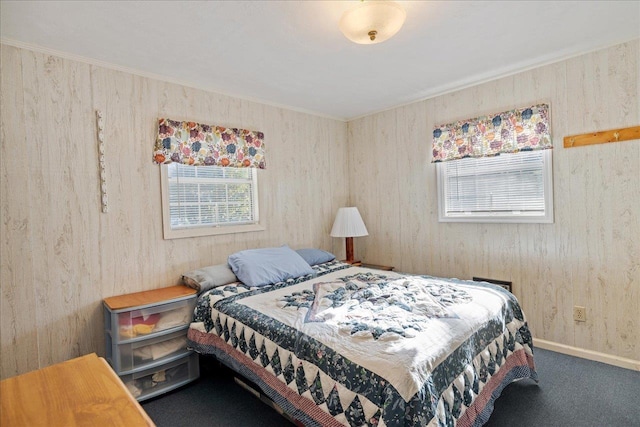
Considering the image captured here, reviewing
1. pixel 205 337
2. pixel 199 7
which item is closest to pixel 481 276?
pixel 205 337

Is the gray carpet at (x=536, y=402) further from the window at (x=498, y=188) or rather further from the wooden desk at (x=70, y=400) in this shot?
the wooden desk at (x=70, y=400)

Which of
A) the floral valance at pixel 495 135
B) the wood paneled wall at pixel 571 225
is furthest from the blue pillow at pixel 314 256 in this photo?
the floral valance at pixel 495 135

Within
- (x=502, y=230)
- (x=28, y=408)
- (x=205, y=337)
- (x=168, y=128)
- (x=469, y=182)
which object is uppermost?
(x=168, y=128)

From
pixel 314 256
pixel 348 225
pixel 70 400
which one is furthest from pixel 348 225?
pixel 70 400

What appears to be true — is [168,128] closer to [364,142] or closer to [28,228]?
[28,228]

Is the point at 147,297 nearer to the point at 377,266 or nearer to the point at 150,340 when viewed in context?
the point at 150,340

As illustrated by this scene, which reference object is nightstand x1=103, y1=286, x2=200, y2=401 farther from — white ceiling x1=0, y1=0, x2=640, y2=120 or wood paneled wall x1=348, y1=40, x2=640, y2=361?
wood paneled wall x1=348, y1=40, x2=640, y2=361

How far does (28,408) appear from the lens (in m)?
0.81

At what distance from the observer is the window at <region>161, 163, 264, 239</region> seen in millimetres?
2846

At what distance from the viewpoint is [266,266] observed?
2.86 metres

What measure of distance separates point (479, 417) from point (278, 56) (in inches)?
104

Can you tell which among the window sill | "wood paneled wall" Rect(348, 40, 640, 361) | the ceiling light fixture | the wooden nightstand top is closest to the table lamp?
"wood paneled wall" Rect(348, 40, 640, 361)

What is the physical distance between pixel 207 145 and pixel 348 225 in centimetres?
174

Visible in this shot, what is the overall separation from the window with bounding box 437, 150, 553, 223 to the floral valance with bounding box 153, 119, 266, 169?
1979mm
